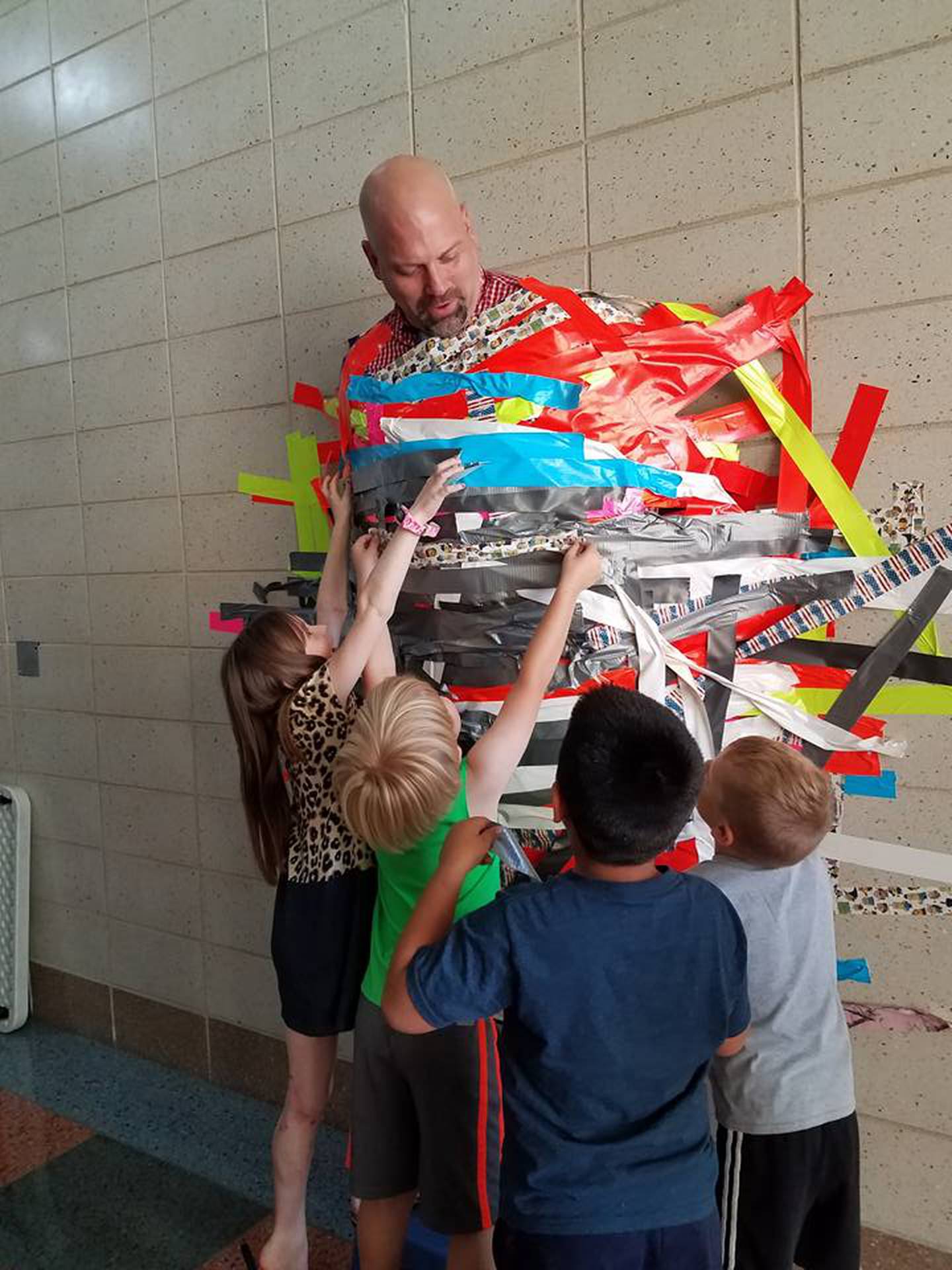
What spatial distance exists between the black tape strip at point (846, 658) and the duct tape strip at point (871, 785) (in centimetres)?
16

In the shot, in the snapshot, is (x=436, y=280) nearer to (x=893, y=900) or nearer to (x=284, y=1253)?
(x=893, y=900)

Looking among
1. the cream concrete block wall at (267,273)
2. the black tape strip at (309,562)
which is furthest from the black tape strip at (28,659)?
the black tape strip at (309,562)

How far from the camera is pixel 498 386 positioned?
1.33 meters

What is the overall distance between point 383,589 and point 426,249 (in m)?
0.47

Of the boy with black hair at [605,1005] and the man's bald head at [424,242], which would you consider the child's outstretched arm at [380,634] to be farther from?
the boy with black hair at [605,1005]

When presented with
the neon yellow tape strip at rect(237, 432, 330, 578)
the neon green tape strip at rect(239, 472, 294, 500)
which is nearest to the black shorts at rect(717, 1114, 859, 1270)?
the neon yellow tape strip at rect(237, 432, 330, 578)

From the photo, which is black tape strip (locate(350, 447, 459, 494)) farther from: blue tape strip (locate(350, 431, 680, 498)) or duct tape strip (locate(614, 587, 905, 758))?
duct tape strip (locate(614, 587, 905, 758))

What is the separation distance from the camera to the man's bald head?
1.36 metres

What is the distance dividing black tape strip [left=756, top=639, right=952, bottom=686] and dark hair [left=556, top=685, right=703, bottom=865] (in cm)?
53

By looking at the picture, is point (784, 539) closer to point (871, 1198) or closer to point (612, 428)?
point (612, 428)

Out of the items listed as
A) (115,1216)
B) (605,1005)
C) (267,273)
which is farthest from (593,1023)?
(267,273)

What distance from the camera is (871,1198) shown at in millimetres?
1604

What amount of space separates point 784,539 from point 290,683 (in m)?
0.78

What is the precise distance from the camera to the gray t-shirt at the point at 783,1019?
1.22m
